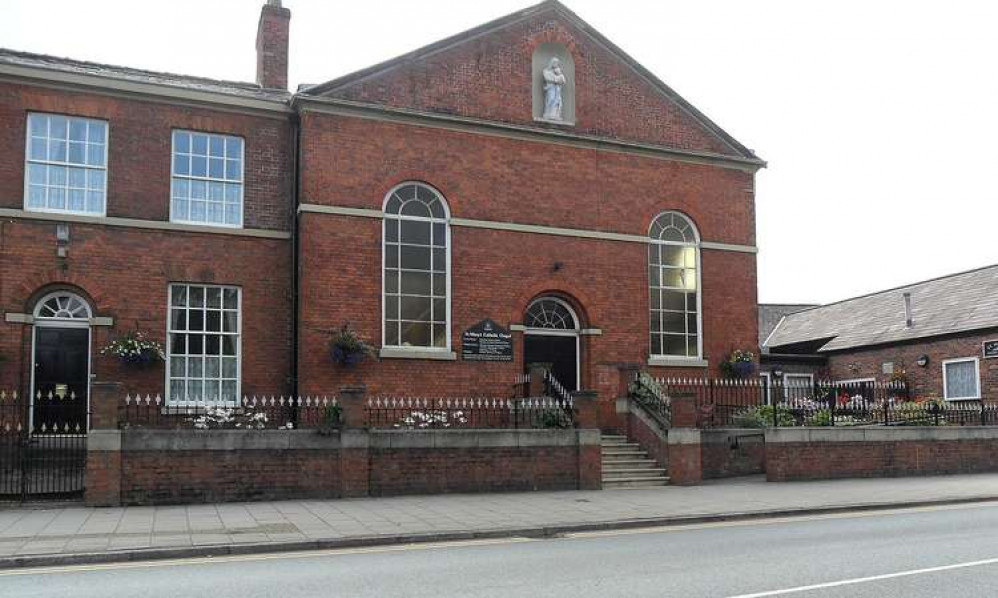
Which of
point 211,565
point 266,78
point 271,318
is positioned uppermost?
point 266,78

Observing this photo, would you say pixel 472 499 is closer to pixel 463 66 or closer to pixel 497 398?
pixel 497 398

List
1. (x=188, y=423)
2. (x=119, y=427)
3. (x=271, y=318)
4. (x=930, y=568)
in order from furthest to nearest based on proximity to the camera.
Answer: (x=271, y=318), (x=188, y=423), (x=119, y=427), (x=930, y=568)

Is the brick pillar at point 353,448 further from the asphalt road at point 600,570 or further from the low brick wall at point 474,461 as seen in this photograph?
the asphalt road at point 600,570

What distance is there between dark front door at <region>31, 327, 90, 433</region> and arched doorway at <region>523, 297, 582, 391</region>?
9.59m

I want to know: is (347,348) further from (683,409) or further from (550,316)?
(683,409)

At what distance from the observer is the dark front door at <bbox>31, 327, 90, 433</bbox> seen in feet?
62.4

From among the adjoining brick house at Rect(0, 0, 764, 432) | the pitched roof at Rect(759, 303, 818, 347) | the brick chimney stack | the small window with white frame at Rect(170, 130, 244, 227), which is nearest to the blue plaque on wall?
the adjoining brick house at Rect(0, 0, 764, 432)

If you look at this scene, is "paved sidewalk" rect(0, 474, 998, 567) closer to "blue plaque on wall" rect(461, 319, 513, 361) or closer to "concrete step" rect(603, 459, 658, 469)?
"concrete step" rect(603, 459, 658, 469)

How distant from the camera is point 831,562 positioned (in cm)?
1000

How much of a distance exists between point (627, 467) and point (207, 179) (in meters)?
10.8

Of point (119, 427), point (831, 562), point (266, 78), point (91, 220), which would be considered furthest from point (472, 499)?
point (266, 78)

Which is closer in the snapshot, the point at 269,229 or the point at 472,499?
the point at 472,499

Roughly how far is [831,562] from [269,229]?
1446cm

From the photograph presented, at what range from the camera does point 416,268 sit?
21.6 m
